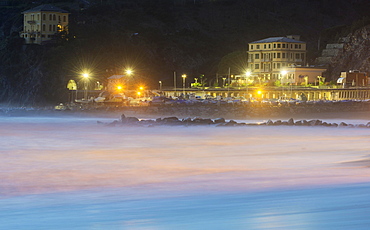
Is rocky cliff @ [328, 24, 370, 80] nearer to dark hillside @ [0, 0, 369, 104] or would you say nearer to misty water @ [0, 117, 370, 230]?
dark hillside @ [0, 0, 369, 104]

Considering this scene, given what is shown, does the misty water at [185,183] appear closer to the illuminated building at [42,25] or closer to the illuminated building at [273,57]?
the illuminated building at [273,57]

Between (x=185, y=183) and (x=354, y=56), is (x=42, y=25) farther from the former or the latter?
(x=185, y=183)

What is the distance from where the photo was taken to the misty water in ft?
39.0

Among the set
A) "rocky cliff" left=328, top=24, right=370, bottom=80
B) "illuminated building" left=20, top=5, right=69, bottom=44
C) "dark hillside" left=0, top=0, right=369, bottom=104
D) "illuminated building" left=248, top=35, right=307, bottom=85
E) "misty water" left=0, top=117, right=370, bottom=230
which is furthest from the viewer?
"illuminated building" left=20, top=5, right=69, bottom=44

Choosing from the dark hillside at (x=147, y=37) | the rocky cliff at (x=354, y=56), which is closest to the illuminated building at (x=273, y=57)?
the dark hillside at (x=147, y=37)

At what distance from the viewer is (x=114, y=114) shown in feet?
171

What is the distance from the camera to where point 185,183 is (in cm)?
1609

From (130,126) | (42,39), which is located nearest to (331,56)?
(42,39)

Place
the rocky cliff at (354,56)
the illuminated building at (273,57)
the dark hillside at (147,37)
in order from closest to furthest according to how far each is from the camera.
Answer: the dark hillside at (147,37), the rocky cliff at (354,56), the illuminated building at (273,57)

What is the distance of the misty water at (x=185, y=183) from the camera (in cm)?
1190

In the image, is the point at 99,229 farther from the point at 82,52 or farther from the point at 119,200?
the point at 82,52

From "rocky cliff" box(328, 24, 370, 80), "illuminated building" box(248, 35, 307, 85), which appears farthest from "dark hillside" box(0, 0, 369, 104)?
"rocky cliff" box(328, 24, 370, 80)

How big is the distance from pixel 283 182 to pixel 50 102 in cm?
6782

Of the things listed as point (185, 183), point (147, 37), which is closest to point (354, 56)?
point (147, 37)
